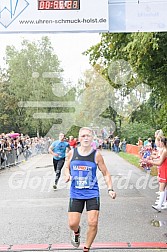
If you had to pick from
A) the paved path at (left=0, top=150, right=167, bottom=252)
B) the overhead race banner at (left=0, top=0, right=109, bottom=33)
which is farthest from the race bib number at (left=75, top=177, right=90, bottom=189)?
the overhead race banner at (left=0, top=0, right=109, bottom=33)

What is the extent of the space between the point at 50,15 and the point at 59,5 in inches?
10.2

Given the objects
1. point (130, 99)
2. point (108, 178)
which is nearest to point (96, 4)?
point (108, 178)

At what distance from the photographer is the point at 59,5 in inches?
336

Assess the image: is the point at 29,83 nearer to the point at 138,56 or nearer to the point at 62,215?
the point at 138,56

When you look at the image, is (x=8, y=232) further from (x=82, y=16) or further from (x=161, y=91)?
(x=161, y=91)

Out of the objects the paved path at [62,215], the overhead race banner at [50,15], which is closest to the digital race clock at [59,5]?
the overhead race banner at [50,15]

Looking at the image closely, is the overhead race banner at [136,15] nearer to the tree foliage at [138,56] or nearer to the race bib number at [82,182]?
the tree foliage at [138,56]

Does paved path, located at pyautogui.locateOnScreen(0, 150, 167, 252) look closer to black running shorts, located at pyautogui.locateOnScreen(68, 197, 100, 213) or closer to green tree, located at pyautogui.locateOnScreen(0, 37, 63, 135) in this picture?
black running shorts, located at pyautogui.locateOnScreen(68, 197, 100, 213)

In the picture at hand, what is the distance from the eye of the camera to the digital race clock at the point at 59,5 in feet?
28.1

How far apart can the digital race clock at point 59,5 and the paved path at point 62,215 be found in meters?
4.12

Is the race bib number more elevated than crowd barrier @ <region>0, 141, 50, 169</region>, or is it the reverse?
the race bib number

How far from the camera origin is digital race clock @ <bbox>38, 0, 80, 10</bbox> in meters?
8.55

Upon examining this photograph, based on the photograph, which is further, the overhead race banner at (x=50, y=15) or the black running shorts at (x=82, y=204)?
the overhead race banner at (x=50, y=15)

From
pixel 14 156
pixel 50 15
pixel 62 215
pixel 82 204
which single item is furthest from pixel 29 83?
pixel 82 204
